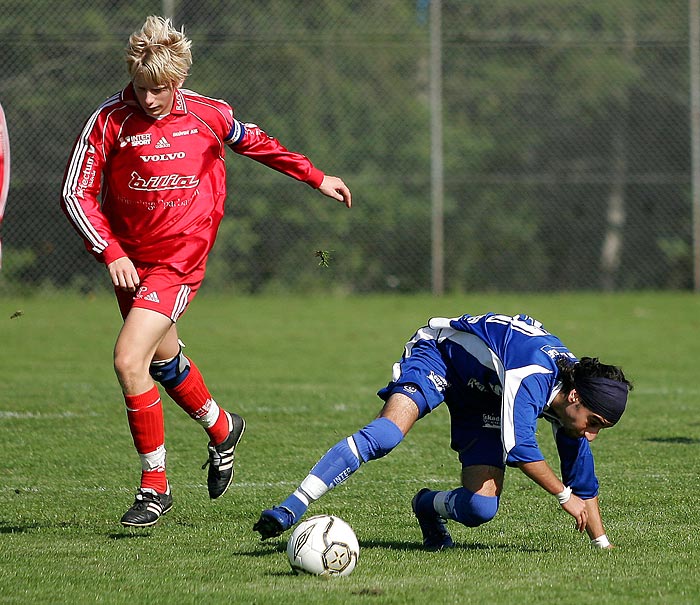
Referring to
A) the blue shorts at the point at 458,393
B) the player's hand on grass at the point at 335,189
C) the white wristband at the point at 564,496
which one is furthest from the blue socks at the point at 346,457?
the player's hand on grass at the point at 335,189

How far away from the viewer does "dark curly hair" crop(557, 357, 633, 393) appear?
467 centimetres

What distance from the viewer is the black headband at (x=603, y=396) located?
4.63m

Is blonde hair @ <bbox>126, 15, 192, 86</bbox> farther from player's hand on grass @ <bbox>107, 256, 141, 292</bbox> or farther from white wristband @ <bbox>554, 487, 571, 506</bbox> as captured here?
white wristband @ <bbox>554, 487, 571, 506</bbox>

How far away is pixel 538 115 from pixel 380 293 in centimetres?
405

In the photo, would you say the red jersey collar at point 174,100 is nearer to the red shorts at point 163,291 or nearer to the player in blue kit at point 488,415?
the red shorts at point 163,291

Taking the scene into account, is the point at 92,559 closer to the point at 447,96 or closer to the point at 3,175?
the point at 3,175

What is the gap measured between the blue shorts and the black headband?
44 centimetres

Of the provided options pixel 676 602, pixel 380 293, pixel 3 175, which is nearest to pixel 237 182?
pixel 380 293

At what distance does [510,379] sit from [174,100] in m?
2.17

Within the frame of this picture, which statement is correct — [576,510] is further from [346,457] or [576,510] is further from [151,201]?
[151,201]

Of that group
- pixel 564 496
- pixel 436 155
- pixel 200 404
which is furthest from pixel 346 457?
pixel 436 155

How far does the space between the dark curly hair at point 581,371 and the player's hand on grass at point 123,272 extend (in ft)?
6.57

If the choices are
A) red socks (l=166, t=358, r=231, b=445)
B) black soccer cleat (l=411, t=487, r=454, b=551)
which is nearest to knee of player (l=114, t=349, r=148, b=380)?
red socks (l=166, t=358, r=231, b=445)

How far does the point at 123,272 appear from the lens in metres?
5.39
